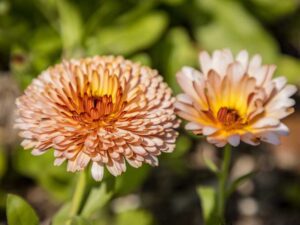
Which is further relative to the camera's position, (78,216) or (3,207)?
(3,207)

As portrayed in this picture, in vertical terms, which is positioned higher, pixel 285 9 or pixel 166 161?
pixel 285 9

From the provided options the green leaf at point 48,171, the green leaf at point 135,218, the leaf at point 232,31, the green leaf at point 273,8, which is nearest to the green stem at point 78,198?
the green leaf at point 135,218

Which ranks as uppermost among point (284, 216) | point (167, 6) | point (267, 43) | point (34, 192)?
A: point (167, 6)

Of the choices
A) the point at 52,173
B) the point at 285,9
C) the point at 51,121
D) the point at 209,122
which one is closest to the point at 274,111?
the point at 209,122

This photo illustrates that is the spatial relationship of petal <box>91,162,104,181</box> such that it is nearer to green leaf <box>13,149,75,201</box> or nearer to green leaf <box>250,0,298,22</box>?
green leaf <box>13,149,75,201</box>

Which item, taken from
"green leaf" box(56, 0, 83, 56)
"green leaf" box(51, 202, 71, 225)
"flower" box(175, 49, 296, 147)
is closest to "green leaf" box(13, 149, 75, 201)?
"green leaf" box(56, 0, 83, 56)

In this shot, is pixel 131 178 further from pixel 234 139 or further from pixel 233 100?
pixel 234 139

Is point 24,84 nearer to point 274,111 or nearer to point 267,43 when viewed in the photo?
point 274,111
